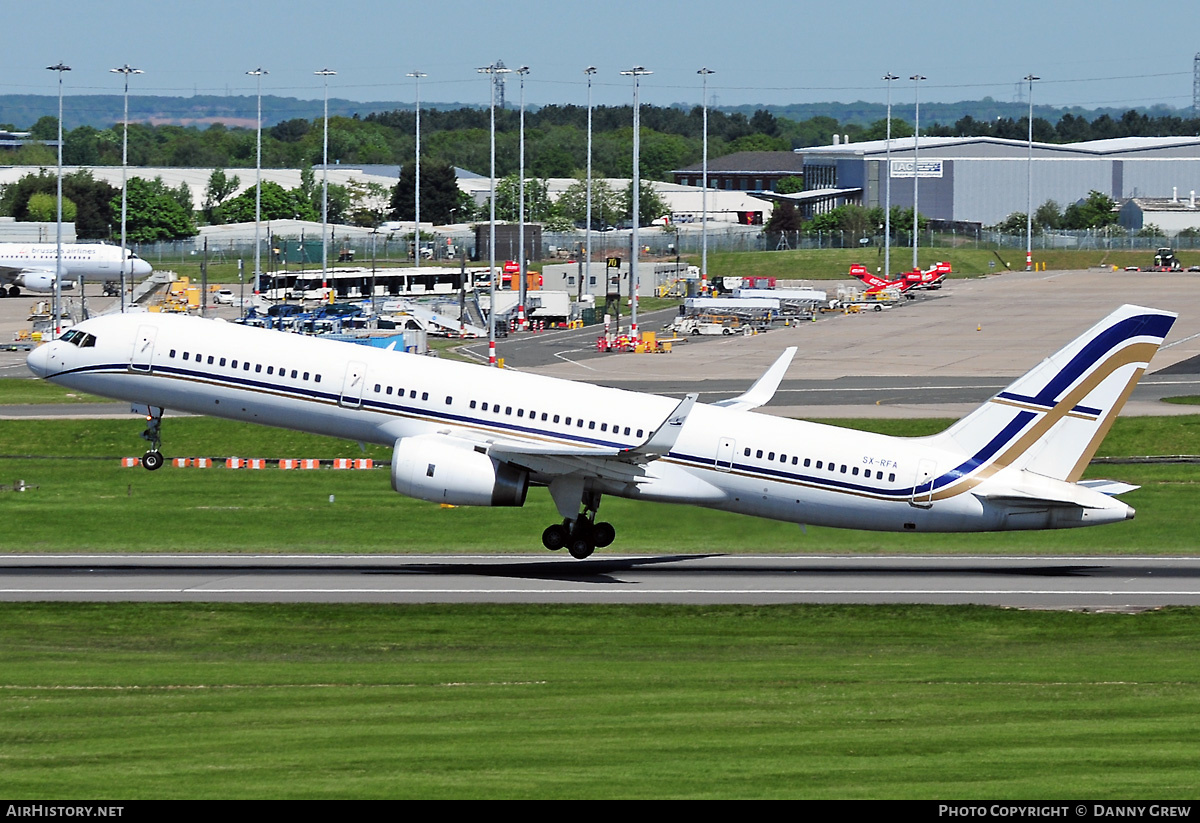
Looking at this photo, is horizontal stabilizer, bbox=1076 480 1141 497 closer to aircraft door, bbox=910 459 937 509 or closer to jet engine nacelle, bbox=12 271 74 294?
aircraft door, bbox=910 459 937 509

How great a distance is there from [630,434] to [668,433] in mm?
3368

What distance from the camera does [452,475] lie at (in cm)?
4628

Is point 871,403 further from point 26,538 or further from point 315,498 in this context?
point 26,538

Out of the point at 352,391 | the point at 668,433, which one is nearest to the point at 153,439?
the point at 352,391

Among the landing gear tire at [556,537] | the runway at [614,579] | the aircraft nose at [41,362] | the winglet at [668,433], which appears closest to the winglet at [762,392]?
the runway at [614,579]

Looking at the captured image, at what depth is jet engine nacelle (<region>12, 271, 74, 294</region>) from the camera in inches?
6594

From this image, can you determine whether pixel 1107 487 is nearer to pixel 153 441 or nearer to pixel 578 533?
pixel 578 533

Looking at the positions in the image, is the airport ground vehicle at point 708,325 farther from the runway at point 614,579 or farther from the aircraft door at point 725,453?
the aircraft door at point 725,453

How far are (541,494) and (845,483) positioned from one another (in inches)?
719

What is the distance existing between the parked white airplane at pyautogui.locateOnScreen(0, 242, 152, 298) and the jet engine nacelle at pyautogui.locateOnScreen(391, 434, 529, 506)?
12858cm

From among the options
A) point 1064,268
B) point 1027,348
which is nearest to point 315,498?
point 1027,348

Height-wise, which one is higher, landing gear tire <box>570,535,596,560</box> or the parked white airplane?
the parked white airplane

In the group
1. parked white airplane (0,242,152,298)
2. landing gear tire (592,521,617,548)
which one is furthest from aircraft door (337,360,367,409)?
parked white airplane (0,242,152,298)

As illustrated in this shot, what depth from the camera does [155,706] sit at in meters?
28.8
